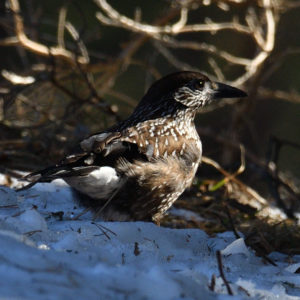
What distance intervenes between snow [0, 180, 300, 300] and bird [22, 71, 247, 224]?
0.26 m

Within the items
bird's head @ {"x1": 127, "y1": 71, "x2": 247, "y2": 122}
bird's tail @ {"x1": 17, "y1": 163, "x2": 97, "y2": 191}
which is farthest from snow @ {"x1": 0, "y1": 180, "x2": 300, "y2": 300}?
bird's head @ {"x1": 127, "y1": 71, "x2": 247, "y2": 122}

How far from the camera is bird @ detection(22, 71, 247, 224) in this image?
3537 mm

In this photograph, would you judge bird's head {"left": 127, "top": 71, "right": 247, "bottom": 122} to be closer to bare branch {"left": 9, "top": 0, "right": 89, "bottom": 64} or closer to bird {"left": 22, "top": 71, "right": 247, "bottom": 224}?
bird {"left": 22, "top": 71, "right": 247, "bottom": 224}

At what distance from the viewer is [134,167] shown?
363cm

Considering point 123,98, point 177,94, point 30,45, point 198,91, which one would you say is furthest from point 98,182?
point 123,98

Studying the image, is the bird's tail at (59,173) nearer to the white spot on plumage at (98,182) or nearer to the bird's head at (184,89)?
the white spot on plumage at (98,182)

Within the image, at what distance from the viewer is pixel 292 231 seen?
13.0 feet

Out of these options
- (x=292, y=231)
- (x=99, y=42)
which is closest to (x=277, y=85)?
(x=99, y=42)

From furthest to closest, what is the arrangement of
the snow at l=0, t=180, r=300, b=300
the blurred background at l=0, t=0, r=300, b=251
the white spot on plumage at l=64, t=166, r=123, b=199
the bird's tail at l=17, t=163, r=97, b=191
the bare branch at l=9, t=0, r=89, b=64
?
the bare branch at l=9, t=0, r=89, b=64, the blurred background at l=0, t=0, r=300, b=251, the white spot on plumage at l=64, t=166, r=123, b=199, the bird's tail at l=17, t=163, r=97, b=191, the snow at l=0, t=180, r=300, b=300

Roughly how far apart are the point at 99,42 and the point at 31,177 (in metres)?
9.03

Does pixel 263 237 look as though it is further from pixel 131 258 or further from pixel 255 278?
pixel 131 258

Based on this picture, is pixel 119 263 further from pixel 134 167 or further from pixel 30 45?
pixel 30 45

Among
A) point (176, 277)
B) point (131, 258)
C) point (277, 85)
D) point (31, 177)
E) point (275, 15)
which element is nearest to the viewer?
point (176, 277)

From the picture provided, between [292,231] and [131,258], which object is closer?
[131,258]
